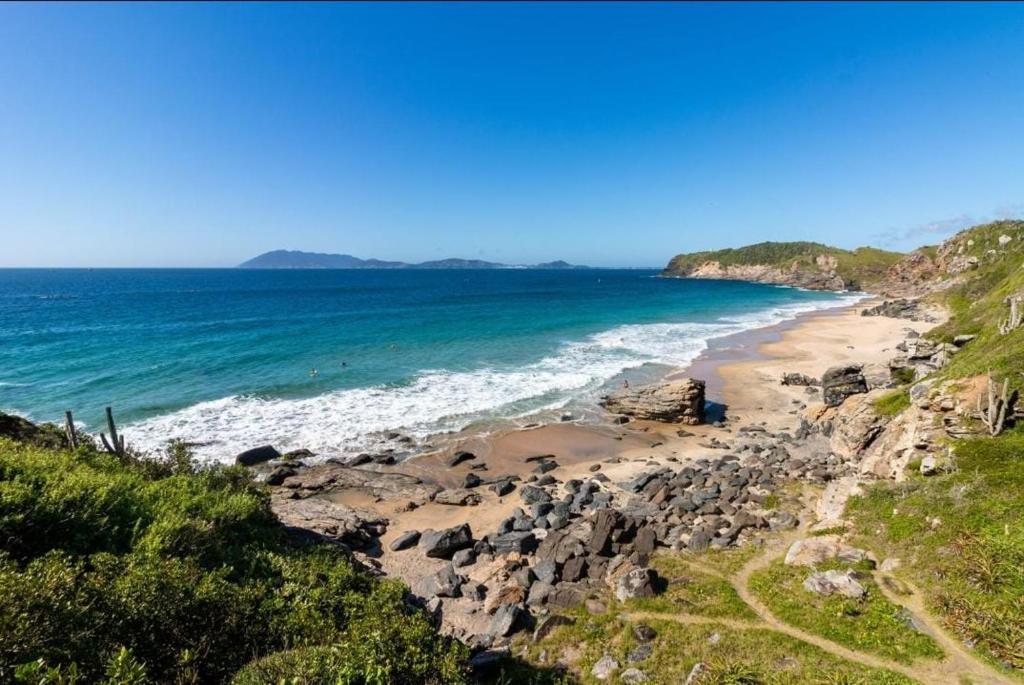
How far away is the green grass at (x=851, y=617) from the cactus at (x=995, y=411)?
8653 mm

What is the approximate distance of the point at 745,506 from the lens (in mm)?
19219

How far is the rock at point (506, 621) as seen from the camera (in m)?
12.5

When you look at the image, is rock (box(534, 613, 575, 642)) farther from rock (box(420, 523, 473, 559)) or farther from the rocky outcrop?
the rocky outcrop

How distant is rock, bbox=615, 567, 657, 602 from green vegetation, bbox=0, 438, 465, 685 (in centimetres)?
611

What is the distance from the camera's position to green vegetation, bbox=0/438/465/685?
6.96 meters

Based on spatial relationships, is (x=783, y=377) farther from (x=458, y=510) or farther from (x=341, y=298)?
Result: (x=341, y=298)

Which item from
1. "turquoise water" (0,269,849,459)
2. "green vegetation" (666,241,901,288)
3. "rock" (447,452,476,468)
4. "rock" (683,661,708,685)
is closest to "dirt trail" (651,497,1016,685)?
"rock" (683,661,708,685)

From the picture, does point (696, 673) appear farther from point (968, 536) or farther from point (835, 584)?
point (968, 536)

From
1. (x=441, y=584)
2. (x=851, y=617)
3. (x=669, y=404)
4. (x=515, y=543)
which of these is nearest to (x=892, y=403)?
(x=669, y=404)

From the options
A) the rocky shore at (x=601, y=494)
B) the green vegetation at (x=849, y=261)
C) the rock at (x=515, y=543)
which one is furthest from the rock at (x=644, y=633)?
the green vegetation at (x=849, y=261)

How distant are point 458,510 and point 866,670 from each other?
1541 centimetres

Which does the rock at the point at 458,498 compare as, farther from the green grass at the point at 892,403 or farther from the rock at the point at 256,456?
the green grass at the point at 892,403

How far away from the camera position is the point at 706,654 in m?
10.5

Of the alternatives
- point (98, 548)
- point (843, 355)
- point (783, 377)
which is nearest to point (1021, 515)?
point (98, 548)
